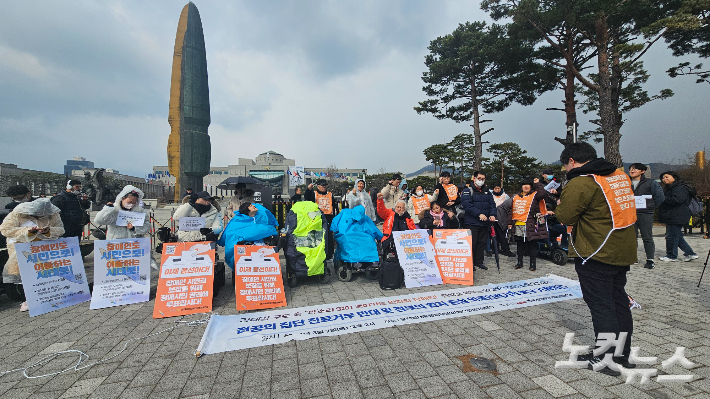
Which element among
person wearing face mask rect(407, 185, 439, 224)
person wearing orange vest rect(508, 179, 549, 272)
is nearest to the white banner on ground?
person wearing orange vest rect(508, 179, 549, 272)

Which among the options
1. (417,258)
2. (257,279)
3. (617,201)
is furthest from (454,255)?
(257,279)

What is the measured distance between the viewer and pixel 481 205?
19.6 feet

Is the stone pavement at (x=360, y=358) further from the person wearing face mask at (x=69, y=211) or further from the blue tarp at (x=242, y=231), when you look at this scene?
the person wearing face mask at (x=69, y=211)

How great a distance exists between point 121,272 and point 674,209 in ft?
32.2

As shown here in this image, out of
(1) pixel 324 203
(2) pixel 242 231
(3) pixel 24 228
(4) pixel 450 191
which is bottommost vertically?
(2) pixel 242 231

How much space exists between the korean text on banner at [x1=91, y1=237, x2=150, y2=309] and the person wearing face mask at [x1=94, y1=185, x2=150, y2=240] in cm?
30

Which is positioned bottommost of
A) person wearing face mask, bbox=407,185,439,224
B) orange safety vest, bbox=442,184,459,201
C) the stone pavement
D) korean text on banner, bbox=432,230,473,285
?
the stone pavement

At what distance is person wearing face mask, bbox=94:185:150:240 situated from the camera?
14.4ft

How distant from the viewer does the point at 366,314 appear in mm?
3639

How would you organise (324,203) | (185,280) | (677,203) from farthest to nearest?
(324,203) < (677,203) < (185,280)

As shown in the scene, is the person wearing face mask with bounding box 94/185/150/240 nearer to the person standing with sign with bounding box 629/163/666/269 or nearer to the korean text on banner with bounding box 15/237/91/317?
the korean text on banner with bounding box 15/237/91/317

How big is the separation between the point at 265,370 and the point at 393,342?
3.91ft

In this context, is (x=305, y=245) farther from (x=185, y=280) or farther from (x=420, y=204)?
(x=420, y=204)

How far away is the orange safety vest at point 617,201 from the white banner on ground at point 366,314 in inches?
72.1
